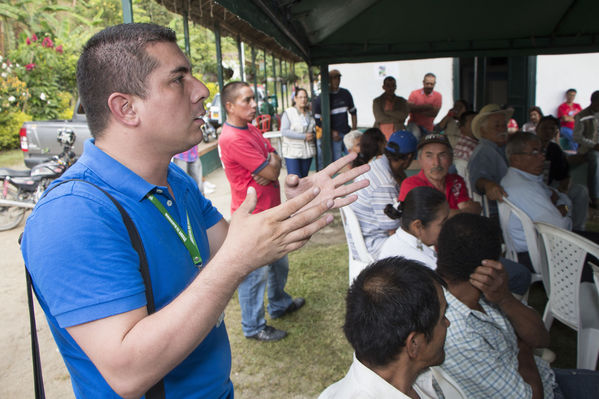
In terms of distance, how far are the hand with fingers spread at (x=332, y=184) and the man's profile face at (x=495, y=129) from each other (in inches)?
131

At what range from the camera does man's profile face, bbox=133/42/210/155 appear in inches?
42.4

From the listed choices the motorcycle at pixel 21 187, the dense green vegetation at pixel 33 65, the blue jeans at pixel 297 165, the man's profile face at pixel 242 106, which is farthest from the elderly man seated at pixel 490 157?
the dense green vegetation at pixel 33 65

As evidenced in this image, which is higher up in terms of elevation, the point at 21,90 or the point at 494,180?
the point at 21,90

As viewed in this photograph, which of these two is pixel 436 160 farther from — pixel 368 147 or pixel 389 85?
pixel 389 85

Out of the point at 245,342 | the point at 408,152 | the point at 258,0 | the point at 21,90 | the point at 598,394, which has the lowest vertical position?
the point at 245,342

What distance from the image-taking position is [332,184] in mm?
1246

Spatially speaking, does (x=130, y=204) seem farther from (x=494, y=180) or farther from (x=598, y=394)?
(x=494, y=180)

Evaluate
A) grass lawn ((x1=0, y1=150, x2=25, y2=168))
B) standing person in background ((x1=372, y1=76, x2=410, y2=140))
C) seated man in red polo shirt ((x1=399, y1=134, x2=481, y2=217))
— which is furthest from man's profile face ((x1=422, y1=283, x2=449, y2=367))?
grass lawn ((x1=0, y1=150, x2=25, y2=168))

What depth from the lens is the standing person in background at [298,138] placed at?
6.76 meters

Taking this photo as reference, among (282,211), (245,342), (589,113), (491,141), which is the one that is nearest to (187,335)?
(282,211)

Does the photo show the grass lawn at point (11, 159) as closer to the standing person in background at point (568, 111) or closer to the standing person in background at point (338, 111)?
the standing person in background at point (338, 111)

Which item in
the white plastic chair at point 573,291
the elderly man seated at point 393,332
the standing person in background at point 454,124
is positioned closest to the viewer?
the elderly man seated at point 393,332

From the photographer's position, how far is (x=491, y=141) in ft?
14.1

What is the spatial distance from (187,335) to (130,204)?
365 mm
